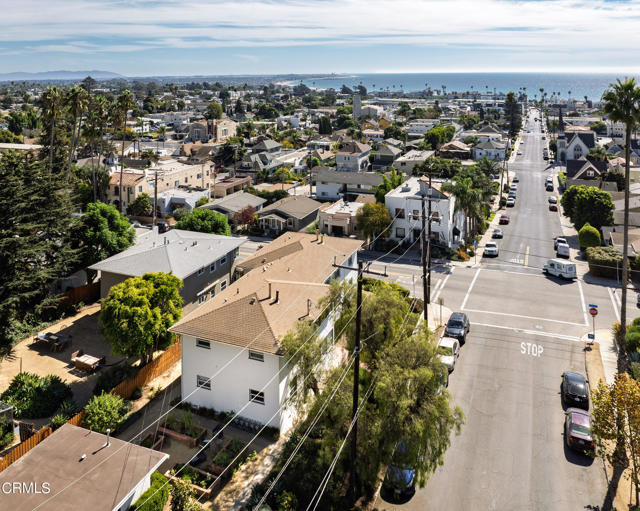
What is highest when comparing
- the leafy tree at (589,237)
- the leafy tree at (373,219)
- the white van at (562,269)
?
the leafy tree at (373,219)

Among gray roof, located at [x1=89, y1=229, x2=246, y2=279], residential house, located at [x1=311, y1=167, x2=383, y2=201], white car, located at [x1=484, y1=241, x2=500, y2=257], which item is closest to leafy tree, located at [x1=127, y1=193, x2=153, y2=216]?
residential house, located at [x1=311, y1=167, x2=383, y2=201]

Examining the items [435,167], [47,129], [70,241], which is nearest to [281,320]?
[70,241]

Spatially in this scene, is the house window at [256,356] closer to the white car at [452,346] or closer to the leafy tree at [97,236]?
the white car at [452,346]

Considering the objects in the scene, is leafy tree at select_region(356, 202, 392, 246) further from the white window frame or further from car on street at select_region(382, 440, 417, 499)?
car on street at select_region(382, 440, 417, 499)

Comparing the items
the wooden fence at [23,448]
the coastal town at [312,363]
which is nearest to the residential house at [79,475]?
the coastal town at [312,363]

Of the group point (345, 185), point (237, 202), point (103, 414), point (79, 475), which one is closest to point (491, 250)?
point (345, 185)

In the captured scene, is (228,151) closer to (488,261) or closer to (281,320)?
(488,261)

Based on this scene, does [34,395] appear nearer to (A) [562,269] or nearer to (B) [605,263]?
(A) [562,269]
